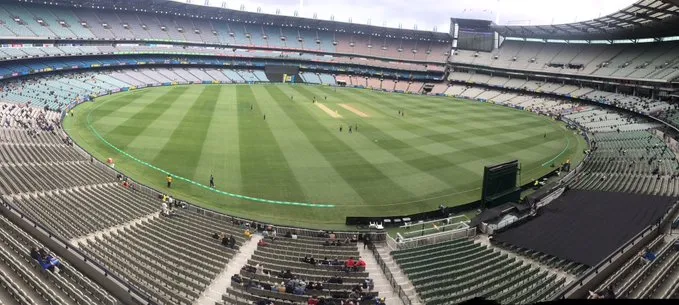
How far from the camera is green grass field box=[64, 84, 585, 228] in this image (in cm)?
2900

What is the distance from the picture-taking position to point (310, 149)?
132ft

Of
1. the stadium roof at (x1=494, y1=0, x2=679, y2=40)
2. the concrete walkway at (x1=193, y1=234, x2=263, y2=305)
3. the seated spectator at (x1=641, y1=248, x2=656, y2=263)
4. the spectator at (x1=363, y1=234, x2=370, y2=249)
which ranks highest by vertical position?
the stadium roof at (x1=494, y1=0, x2=679, y2=40)

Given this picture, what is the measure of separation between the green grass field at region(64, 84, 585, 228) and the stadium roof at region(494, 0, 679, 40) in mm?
16092

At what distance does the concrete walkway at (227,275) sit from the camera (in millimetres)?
15727

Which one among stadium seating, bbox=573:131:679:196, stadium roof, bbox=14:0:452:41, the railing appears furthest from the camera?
stadium roof, bbox=14:0:452:41

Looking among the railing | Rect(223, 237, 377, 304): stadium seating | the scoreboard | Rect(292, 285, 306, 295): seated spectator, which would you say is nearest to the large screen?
the scoreboard

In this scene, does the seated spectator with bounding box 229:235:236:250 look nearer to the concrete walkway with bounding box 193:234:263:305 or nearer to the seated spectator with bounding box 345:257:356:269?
the concrete walkway with bounding box 193:234:263:305

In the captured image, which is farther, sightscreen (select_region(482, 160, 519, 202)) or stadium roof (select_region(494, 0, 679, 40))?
stadium roof (select_region(494, 0, 679, 40))

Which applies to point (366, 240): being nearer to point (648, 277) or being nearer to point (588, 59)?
point (648, 277)

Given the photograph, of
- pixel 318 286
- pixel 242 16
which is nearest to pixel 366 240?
pixel 318 286

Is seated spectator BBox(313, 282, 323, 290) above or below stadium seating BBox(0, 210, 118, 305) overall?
below

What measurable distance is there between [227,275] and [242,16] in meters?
94.6

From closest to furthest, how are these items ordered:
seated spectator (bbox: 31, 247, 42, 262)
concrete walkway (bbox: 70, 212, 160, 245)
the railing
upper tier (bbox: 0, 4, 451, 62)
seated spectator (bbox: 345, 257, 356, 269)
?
seated spectator (bbox: 31, 247, 42, 262), concrete walkway (bbox: 70, 212, 160, 245), seated spectator (bbox: 345, 257, 356, 269), the railing, upper tier (bbox: 0, 4, 451, 62)

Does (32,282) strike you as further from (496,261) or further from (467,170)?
(467,170)
